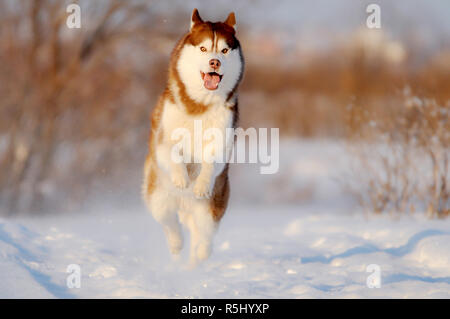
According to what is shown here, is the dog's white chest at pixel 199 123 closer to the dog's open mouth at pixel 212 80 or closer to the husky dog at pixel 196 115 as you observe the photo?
the husky dog at pixel 196 115

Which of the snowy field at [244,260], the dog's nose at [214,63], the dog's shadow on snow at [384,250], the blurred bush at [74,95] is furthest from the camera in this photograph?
the blurred bush at [74,95]

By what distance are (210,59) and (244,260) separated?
5.54 ft

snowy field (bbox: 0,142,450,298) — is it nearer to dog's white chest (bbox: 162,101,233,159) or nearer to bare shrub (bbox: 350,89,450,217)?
bare shrub (bbox: 350,89,450,217)

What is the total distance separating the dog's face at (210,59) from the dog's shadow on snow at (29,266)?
1660mm

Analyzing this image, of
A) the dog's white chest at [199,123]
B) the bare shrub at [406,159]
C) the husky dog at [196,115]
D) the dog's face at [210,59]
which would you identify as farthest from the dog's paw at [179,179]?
the bare shrub at [406,159]

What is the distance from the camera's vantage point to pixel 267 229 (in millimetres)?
6102

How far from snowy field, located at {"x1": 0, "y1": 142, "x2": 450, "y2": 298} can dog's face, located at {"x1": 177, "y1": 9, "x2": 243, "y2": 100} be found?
4.58ft

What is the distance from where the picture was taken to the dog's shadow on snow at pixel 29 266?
3.10 metres

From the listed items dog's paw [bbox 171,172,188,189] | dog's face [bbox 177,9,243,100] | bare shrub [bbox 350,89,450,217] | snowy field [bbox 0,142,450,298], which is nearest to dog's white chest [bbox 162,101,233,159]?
dog's face [bbox 177,9,243,100]

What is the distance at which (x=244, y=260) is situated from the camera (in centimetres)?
420

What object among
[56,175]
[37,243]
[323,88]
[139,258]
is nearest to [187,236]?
[139,258]
